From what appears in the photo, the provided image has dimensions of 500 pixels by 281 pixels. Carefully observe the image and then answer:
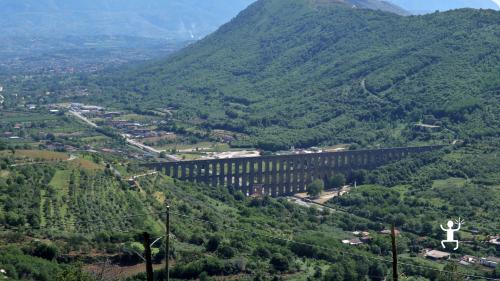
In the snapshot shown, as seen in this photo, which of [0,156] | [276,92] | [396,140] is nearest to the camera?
[0,156]

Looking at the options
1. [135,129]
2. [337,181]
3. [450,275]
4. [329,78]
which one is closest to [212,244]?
[450,275]

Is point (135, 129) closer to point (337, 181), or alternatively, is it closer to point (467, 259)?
point (337, 181)

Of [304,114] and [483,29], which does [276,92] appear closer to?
[304,114]

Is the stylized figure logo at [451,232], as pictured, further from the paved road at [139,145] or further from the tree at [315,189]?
the paved road at [139,145]

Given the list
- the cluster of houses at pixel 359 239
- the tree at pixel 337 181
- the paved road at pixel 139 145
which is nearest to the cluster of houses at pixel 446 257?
the cluster of houses at pixel 359 239

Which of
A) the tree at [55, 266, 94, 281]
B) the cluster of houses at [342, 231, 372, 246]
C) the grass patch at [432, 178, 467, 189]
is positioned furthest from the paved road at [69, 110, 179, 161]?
the tree at [55, 266, 94, 281]

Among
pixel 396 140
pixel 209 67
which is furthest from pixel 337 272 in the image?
pixel 209 67
